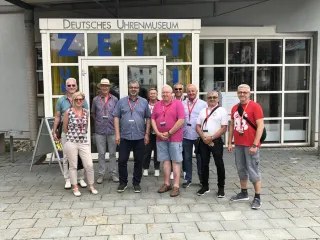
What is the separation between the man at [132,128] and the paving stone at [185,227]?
1.40m

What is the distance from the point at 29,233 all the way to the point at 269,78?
7412mm

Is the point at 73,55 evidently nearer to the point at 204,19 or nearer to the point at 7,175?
the point at 7,175

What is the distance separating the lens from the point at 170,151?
5449 mm

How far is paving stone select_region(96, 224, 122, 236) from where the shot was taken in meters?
4.09

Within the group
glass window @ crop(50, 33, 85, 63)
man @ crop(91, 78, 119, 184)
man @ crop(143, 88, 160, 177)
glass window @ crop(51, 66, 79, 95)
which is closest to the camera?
man @ crop(91, 78, 119, 184)

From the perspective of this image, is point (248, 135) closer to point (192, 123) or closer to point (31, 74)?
point (192, 123)

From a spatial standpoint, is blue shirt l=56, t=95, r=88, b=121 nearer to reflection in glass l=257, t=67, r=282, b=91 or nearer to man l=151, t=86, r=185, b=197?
man l=151, t=86, r=185, b=197

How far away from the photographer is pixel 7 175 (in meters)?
6.75

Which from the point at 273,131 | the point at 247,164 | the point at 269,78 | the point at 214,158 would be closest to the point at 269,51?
the point at 269,78

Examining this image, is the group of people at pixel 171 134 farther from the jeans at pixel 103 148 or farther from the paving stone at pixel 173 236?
the paving stone at pixel 173 236

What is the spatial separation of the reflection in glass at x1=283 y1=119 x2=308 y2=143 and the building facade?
0.03m

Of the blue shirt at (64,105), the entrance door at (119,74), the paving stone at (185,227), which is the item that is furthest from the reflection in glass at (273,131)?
the paving stone at (185,227)

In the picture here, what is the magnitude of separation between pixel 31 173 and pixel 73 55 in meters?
2.56

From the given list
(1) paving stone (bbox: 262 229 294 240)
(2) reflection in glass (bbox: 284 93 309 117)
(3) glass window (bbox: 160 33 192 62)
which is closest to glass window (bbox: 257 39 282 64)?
(2) reflection in glass (bbox: 284 93 309 117)
